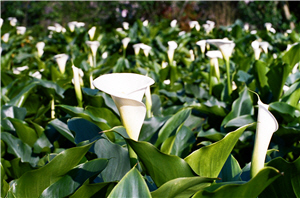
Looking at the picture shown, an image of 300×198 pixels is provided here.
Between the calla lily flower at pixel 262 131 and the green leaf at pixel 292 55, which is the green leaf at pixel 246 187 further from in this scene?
the green leaf at pixel 292 55

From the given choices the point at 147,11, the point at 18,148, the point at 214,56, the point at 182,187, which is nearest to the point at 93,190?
the point at 182,187

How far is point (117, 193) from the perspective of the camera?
76 cm

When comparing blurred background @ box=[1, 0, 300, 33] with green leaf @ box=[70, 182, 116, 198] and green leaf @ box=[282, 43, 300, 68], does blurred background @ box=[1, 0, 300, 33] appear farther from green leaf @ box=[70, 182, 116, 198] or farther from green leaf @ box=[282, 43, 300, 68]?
green leaf @ box=[70, 182, 116, 198]

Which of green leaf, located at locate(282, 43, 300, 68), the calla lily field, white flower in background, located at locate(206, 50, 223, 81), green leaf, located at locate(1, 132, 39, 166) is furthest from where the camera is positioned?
white flower in background, located at locate(206, 50, 223, 81)

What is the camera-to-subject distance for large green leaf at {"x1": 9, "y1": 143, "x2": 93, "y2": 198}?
3.00ft

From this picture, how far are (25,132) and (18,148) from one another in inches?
3.2

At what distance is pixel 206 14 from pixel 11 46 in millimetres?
7671

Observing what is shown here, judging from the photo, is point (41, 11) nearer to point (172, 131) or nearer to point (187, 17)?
point (187, 17)

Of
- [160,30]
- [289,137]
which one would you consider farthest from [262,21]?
[289,137]

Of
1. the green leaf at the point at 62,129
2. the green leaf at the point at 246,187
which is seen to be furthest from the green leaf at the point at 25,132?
the green leaf at the point at 246,187

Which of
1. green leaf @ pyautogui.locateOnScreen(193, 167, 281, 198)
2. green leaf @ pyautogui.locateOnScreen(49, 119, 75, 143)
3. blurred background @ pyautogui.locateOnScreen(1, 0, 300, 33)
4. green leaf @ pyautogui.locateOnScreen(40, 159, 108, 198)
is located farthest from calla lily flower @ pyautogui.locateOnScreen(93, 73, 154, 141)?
blurred background @ pyautogui.locateOnScreen(1, 0, 300, 33)

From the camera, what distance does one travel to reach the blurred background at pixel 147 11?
893 cm

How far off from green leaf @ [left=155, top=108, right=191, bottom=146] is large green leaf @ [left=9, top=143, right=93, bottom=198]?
1.29 ft

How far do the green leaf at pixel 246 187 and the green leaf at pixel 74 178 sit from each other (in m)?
0.34
